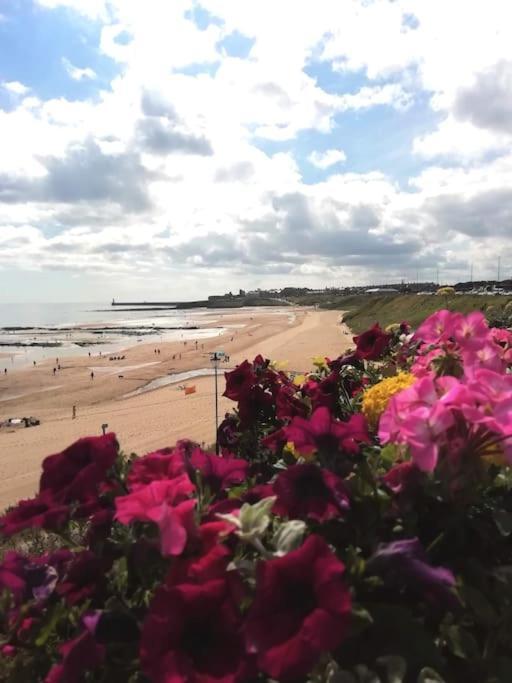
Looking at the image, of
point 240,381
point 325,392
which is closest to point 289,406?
point 325,392

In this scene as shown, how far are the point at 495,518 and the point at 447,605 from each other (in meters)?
0.26

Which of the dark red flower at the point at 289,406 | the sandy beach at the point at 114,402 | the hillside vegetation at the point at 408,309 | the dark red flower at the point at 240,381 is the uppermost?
the dark red flower at the point at 240,381

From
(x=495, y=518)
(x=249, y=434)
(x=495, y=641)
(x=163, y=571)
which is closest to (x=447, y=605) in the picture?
(x=495, y=641)

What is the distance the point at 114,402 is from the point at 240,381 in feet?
87.9

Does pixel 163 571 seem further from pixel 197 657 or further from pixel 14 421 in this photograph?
pixel 14 421

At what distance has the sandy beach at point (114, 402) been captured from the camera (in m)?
18.0

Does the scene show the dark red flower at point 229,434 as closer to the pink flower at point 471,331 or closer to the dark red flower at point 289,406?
the dark red flower at point 289,406

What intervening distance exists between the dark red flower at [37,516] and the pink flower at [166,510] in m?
0.24

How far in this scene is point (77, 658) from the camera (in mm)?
1152

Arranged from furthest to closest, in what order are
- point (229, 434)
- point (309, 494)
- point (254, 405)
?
point (229, 434) → point (254, 405) → point (309, 494)

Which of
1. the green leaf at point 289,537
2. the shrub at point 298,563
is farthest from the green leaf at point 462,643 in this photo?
the green leaf at point 289,537

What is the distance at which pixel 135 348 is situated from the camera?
54.8 meters

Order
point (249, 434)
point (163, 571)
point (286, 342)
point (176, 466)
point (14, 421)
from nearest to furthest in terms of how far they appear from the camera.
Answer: point (163, 571) → point (176, 466) → point (249, 434) → point (14, 421) → point (286, 342)

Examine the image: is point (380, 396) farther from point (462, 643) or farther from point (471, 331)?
point (462, 643)
